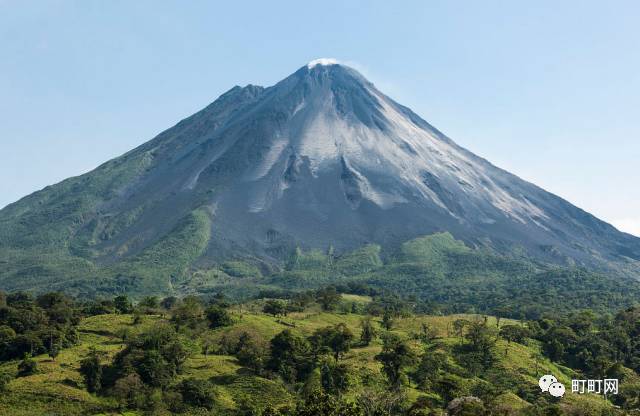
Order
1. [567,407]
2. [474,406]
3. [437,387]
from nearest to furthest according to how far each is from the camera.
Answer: [474,406] → [567,407] → [437,387]

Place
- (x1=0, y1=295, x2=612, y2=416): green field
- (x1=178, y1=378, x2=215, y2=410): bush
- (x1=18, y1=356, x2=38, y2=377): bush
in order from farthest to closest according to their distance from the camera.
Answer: (x1=18, y1=356, x2=38, y2=377): bush → (x1=178, y1=378, x2=215, y2=410): bush → (x1=0, y1=295, x2=612, y2=416): green field

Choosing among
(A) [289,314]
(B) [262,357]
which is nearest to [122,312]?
(A) [289,314]

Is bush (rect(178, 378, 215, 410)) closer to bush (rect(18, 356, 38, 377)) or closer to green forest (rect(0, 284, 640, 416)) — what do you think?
green forest (rect(0, 284, 640, 416))

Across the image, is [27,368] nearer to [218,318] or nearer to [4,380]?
[4,380]

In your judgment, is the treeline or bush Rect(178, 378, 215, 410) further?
the treeline

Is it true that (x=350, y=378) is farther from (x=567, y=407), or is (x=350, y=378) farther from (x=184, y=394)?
(x=567, y=407)
